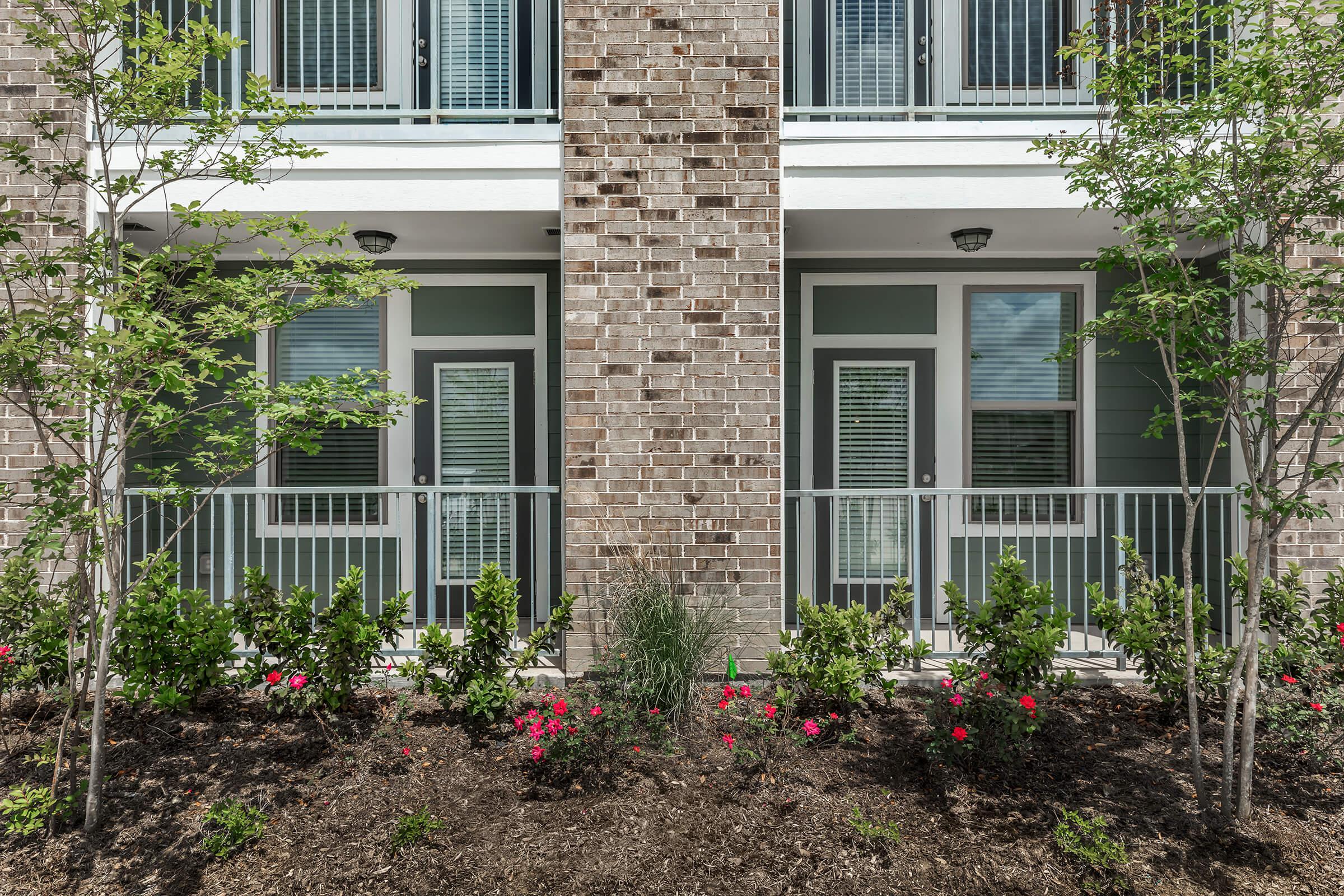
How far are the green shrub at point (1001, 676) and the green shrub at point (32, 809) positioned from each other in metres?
3.51

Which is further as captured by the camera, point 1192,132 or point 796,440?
point 796,440

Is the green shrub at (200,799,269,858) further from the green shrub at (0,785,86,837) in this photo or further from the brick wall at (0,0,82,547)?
the brick wall at (0,0,82,547)

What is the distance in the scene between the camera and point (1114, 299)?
10.4 ft

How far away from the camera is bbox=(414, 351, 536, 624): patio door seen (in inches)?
222

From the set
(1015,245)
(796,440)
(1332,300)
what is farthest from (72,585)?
(1015,245)

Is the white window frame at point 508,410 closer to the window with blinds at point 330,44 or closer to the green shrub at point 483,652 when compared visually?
the green shrub at point 483,652

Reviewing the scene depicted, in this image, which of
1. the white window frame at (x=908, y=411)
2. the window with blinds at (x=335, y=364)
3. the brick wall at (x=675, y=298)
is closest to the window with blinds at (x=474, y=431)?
the window with blinds at (x=335, y=364)

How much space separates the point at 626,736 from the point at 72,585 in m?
2.40

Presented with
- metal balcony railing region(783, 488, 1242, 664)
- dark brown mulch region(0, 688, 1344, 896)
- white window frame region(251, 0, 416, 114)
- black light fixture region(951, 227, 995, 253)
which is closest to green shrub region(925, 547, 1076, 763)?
dark brown mulch region(0, 688, 1344, 896)

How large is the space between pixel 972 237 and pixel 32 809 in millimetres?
5777

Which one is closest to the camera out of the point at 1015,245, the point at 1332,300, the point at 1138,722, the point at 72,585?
the point at 1332,300

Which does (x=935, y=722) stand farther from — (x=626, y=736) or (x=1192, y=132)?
(x=1192, y=132)

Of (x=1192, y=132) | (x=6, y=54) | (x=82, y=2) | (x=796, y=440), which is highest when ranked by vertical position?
(x=6, y=54)

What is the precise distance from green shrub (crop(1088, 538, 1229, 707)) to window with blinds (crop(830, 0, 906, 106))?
3.54 meters
